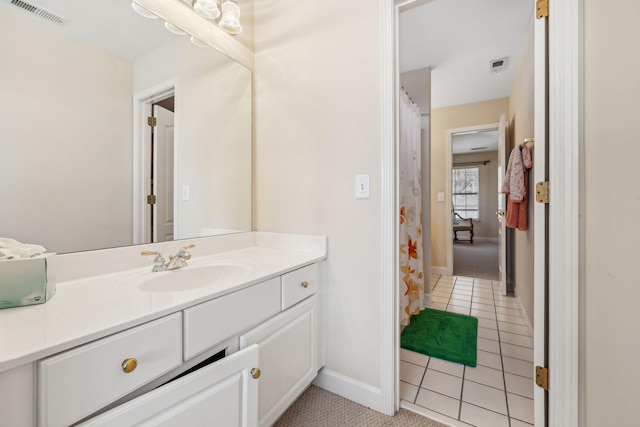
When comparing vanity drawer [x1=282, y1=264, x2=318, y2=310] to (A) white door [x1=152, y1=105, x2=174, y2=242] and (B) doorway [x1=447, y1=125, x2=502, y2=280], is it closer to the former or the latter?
(A) white door [x1=152, y1=105, x2=174, y2=242]

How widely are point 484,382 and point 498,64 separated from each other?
3.00 m

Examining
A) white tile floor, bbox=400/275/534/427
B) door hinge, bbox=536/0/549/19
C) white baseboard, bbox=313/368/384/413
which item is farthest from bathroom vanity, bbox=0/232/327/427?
door hinge, bbox=536/0/549/19

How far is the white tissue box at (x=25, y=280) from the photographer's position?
0.71m

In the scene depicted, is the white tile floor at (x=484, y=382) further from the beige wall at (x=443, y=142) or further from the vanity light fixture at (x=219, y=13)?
the vanity light fixture at (x=219, y=13)

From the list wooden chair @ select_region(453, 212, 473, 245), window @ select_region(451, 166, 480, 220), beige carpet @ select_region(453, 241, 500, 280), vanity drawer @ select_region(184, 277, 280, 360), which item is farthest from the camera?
window @ select_region(451, 166, 480, 220)

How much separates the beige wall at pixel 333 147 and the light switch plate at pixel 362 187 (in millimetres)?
23

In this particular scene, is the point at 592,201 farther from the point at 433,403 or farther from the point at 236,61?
the point at 236,61

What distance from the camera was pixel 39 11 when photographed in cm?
97

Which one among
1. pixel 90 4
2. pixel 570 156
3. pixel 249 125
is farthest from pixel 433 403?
pixel 90 4

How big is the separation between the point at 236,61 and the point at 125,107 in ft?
2.50

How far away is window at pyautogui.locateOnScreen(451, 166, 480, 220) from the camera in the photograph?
7646 mm

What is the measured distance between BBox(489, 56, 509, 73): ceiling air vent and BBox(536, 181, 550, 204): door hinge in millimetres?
2400

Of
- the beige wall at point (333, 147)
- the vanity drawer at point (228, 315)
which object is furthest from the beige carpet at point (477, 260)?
the vanity drawer at point (228, 315)

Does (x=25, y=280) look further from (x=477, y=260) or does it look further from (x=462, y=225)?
(x=462, y=225)
